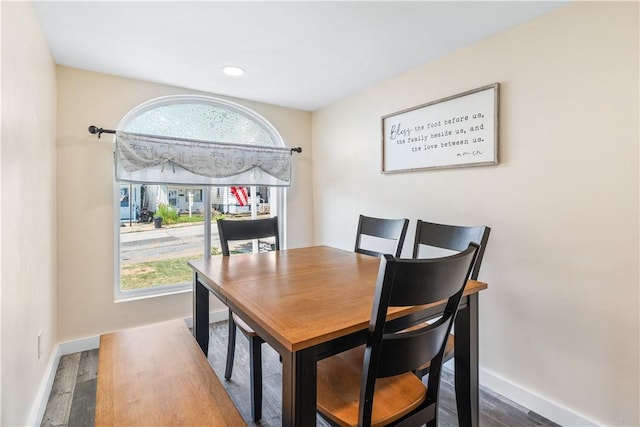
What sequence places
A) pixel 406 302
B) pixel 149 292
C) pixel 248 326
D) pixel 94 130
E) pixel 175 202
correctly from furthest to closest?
1. pixel 175 202
2. pixel 149 292
3. pixel 94 130
4. pixel 248 326
5. pixel 406 302

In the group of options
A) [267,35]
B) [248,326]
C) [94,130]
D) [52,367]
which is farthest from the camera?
[94,130]

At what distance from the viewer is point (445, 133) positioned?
214cm

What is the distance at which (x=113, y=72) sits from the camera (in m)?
2.41

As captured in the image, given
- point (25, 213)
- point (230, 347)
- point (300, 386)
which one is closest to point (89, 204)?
point (25, 213)

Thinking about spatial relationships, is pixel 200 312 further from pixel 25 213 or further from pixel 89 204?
pixel 89 204

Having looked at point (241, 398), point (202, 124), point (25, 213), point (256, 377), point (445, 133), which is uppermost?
point (202, 124)

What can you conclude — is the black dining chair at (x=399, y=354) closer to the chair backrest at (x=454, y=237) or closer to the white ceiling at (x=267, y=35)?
the chair backrest at (x=454, y=237)

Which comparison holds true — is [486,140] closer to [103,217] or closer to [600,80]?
[600,80]

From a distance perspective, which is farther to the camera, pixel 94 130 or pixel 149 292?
pixel 149 292

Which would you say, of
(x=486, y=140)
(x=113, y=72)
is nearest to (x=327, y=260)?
(x=486, y=140)

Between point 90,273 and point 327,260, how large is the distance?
1892mm

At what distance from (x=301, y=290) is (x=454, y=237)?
972 mm

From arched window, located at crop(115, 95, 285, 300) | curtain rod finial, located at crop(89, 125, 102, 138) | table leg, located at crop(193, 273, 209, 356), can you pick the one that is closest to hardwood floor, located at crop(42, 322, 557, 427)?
table leg, located at crop(193, 273, 209, 356)

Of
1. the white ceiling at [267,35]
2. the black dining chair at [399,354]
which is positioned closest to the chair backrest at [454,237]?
the black dining chair at [399,354]
